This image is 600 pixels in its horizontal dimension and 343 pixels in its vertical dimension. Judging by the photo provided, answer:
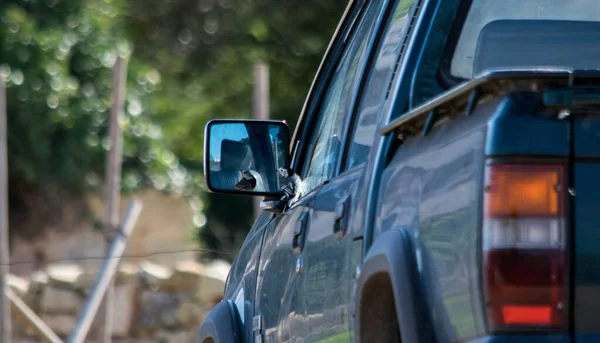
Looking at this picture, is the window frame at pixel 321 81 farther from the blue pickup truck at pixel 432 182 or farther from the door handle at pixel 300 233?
the door handle at pixel 300 233

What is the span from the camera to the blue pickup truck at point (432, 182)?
6.59 ft

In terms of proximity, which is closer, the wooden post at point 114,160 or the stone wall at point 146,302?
the wooden post at point 114,160

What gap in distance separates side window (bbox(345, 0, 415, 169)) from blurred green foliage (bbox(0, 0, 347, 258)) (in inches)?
493

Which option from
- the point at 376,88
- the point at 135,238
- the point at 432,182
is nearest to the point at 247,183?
the point at 376,88

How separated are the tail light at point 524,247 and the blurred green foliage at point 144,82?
13.7 meters

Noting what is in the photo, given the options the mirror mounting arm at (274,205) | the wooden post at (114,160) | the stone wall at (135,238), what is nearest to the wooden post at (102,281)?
the wooden post at (114,160)

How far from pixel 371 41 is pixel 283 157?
60 cm

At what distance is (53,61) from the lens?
628 inches

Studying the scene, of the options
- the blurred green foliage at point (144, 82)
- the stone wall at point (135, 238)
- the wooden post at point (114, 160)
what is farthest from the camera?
the stone wall at point (135, 238)

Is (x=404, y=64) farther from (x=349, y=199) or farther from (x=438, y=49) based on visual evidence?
(x=349, y=199)

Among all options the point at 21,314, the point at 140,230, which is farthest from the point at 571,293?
the point at 140,230

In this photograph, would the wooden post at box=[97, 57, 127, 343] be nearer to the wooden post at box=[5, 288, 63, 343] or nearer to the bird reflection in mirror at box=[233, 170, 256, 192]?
the wooden post at box=[5, 288, 63, 343]

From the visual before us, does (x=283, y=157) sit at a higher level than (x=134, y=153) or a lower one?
lower

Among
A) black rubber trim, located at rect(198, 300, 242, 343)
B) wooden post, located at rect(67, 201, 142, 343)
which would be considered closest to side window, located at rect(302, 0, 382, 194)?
black rubber trim, located at rect(198, 300, 242, 343)
